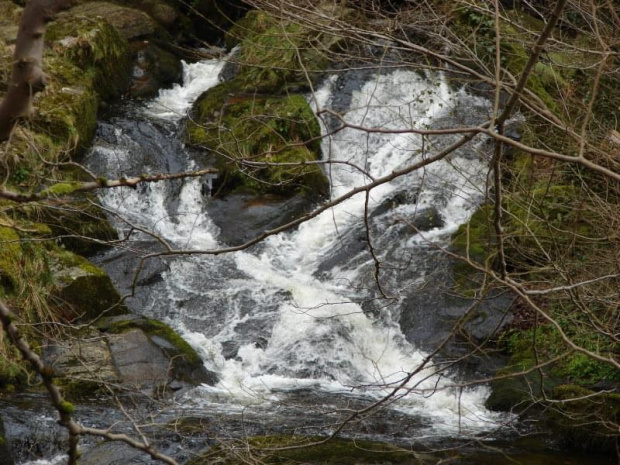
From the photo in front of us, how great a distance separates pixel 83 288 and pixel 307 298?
261 cm

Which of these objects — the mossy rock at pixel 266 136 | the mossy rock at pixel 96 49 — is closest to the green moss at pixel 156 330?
the mossy rock at pixel 266 136

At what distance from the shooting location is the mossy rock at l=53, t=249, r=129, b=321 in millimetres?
7882

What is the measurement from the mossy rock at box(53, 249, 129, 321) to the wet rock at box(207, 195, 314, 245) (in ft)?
8.17

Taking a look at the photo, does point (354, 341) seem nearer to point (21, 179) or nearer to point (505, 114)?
point (21, 179)

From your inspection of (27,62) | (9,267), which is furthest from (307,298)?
(27,62)

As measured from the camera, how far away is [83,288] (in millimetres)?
8031

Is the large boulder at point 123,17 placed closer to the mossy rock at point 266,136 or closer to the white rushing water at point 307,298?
the white rushing water at point 307,298

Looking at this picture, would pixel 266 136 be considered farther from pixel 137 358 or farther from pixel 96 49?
pixel 137 358

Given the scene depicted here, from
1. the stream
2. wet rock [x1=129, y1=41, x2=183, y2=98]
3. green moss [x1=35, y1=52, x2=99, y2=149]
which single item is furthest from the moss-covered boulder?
green moss [x1=35, y1=52, x2=99, y2=149]

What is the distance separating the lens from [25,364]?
22.1 feet

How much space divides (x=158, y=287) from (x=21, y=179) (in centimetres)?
200

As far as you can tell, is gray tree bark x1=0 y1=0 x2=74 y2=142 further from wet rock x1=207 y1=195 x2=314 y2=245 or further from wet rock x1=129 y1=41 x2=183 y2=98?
wet rock x1=129 y1=41 x2=183 y2=98

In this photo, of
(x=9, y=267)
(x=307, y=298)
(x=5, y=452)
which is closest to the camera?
(x=5, y=452)

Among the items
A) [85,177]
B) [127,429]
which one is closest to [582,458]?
[127,429]
